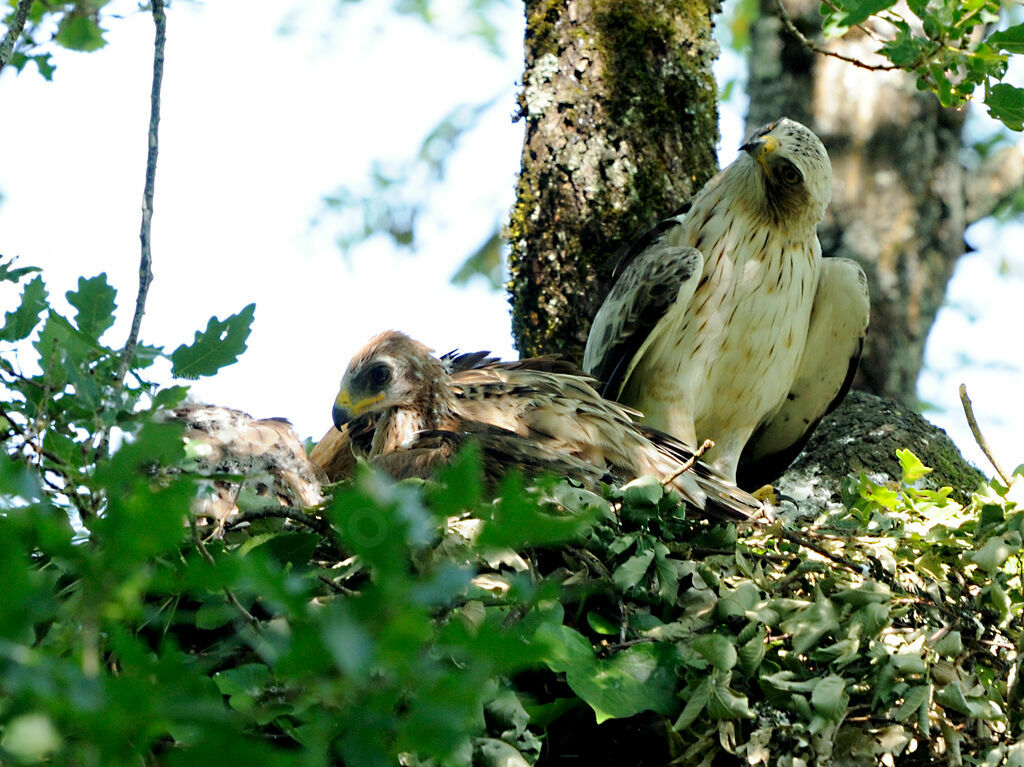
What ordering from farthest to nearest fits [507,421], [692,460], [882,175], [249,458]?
1. [882,175]
2. [507,421]
3. [249,458]
4. [692,460]

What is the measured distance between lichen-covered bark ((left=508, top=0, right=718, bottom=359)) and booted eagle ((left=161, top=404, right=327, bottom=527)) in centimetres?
166

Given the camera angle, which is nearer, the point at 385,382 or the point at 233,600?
the point at 233,600

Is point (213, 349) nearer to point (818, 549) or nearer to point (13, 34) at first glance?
point (13, 34)

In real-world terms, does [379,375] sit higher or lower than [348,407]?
higher

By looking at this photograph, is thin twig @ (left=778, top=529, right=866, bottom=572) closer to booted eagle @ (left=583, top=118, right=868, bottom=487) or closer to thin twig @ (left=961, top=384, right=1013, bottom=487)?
thin twig @ (left=961, top=384, right=1013, bottom=487)

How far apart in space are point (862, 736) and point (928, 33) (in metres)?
1.93

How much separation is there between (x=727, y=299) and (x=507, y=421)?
4.08 ft

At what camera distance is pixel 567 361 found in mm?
4578

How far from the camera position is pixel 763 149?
4.50 meters

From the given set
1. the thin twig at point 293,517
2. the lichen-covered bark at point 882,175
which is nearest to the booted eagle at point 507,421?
the thin twig at point 293,517

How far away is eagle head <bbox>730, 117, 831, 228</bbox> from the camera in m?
4.50

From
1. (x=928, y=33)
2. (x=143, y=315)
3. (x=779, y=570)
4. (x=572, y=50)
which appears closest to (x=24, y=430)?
(x=143, y=315)

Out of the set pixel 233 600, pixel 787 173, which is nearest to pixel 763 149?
pixel 787 173

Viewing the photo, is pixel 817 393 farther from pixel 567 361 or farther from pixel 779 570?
pixel 779 570
